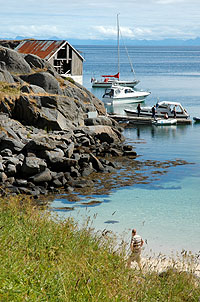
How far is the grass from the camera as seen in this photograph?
6992mm

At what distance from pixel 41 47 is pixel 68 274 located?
49.6 meters

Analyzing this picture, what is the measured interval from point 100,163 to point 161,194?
508 cm

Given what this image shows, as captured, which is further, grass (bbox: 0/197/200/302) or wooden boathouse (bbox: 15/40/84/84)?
wooden boathouse (bbox: 15/40/84/84)

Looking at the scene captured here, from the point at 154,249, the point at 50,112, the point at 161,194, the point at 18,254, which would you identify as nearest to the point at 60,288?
the point at 18,254

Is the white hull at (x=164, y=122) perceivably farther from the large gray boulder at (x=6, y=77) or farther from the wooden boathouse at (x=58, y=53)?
the large gray boulder at (x=6, y=77)

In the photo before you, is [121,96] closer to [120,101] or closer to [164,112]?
[120,101]

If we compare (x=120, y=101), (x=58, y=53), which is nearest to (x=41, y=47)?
(x=58, y=53)

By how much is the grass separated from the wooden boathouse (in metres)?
44.2

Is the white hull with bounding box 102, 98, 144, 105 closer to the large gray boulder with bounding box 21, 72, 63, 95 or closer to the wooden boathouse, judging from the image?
the wooden boathouse

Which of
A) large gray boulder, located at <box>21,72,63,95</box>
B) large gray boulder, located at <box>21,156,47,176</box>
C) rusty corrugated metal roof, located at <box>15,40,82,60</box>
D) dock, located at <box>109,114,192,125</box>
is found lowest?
large gray boulder, located at <box>21,156,47,176</box>

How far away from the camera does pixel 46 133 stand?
110 ft

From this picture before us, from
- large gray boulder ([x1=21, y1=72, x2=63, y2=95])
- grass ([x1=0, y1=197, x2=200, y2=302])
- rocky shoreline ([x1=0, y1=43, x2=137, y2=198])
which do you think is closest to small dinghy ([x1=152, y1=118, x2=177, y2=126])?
rocky shoreline ([x1=0, y1=43, x2=137, y2=198])

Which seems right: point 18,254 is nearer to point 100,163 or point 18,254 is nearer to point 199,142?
point 100,163

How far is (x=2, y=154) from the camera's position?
1072 inches
